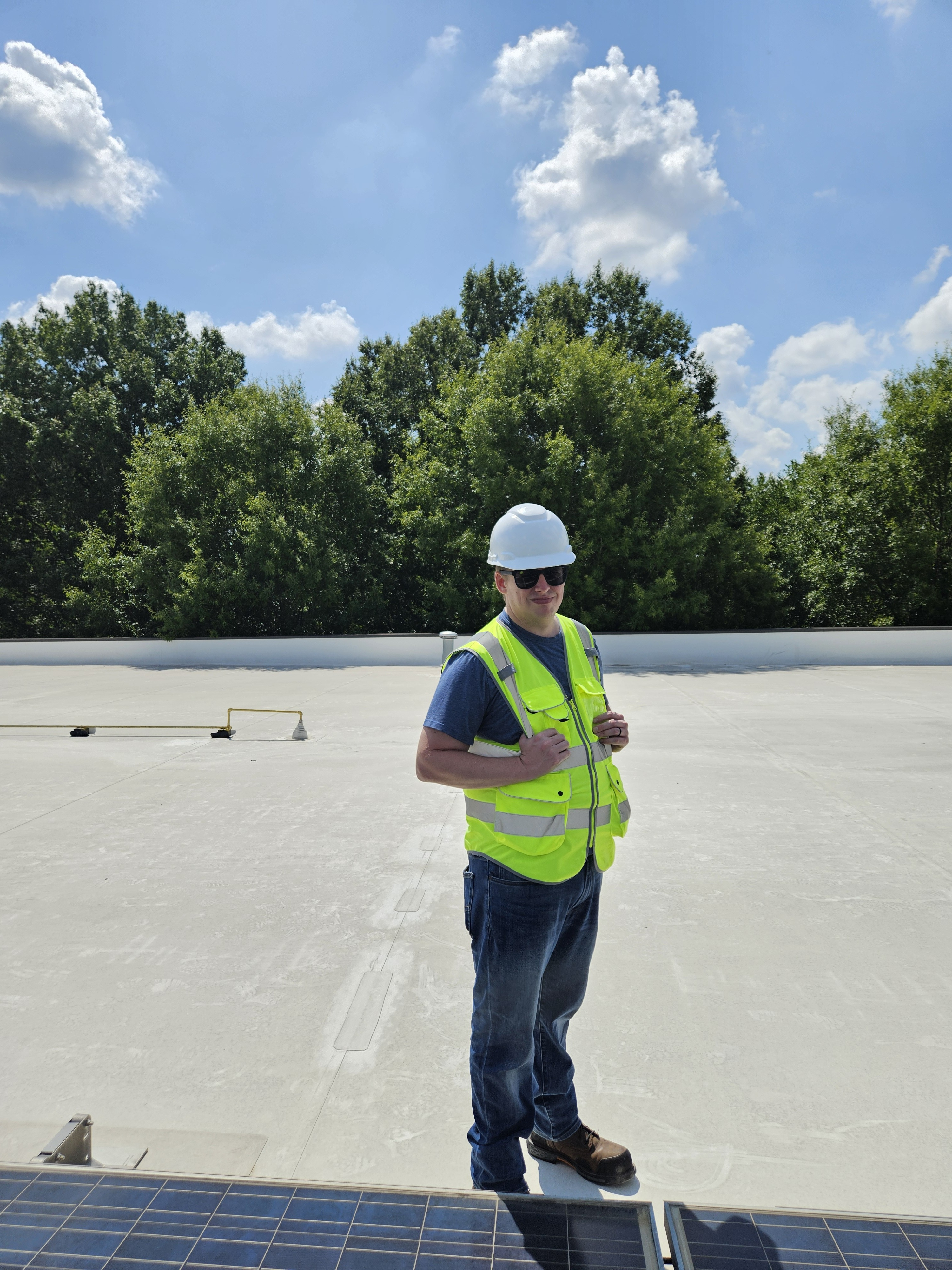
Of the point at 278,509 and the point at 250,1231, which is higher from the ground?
the point at 278,509

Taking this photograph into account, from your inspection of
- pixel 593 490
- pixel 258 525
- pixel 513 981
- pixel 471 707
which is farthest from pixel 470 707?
pixel 258 525

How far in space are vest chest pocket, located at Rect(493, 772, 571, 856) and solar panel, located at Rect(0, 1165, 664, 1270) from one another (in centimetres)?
77

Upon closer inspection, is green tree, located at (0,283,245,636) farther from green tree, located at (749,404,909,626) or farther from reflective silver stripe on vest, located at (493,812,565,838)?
reflective silver stripe on vest, located at (493,812,565,838)

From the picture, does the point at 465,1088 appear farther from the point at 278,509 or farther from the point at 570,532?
the point at 278,509

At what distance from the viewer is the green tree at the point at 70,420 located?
989 inches

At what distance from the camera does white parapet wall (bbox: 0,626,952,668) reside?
58.6ft

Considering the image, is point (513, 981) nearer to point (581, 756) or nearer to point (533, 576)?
point (581, 756)

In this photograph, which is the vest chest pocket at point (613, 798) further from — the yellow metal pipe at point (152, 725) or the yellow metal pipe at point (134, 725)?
the yellow metal pipe at point (134, 725)

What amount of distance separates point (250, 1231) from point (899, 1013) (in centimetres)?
276

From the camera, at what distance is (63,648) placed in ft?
65.1

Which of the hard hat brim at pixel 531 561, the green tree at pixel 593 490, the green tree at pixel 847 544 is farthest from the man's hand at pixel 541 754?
the green tree at pixel 847 544

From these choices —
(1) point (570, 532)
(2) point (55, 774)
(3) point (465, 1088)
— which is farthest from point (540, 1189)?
(1) point (570, 532)

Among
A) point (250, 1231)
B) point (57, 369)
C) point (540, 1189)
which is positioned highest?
point (57, 369)

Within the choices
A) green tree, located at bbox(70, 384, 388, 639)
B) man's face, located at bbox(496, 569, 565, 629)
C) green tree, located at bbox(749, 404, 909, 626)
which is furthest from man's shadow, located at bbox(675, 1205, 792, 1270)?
green tree, located at bbox(749, 404, 909, 626)
